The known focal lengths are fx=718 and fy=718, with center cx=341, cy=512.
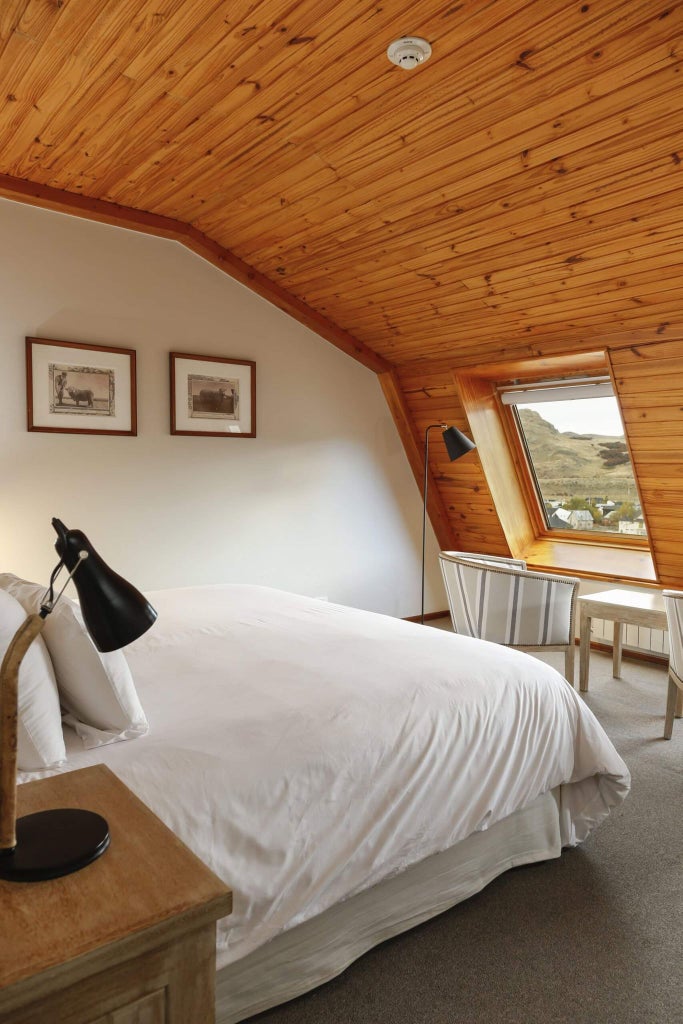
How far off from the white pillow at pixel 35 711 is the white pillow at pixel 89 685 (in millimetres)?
82

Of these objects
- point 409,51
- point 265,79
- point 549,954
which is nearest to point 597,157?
point 409,51

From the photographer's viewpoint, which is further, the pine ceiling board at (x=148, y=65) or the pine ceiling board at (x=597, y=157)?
the pine ceiling board at (x=597, y=157)

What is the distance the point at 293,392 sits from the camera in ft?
16.3

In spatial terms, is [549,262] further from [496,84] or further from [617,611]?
[617,611]

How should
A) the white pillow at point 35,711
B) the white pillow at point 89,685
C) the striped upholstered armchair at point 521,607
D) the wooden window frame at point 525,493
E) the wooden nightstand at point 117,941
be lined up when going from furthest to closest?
the wooden window frame at point 525,493 < the striped upholstered armchair at point 521,607 < the white pillow at point 89,685 < the white pillow at point 35,711 < the wooden nightstand at point 117,941

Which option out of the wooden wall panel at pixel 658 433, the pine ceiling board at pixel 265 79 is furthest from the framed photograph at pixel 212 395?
the wooden wall panel at pixel 658 433

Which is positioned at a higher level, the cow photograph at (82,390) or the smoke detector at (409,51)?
the smoke detector at (409,51)

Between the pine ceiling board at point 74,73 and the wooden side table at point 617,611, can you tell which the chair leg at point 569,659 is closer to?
the wooden side table at point 617,611

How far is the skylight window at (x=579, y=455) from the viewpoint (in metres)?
4.77

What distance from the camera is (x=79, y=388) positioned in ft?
13.1

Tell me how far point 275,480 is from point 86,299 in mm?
1620

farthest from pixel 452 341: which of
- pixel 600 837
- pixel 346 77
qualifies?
pixel 600 837

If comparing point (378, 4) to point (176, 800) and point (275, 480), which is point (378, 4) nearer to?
point (176, 800)

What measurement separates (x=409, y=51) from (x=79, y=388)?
2.49m
